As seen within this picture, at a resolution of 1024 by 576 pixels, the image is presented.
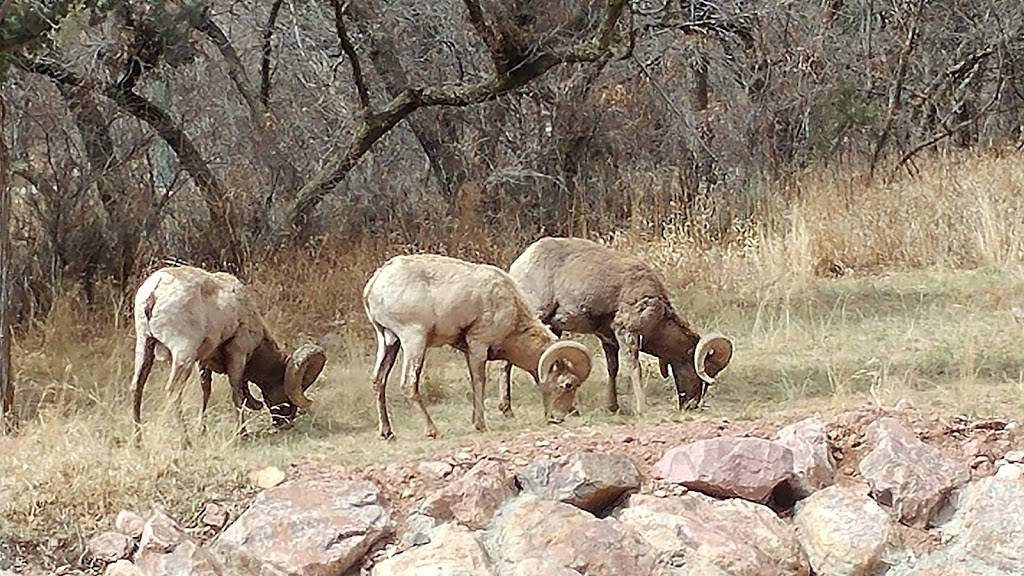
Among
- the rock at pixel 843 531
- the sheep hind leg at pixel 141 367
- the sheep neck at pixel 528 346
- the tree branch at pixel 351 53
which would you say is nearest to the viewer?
the rock at pixel 843 531

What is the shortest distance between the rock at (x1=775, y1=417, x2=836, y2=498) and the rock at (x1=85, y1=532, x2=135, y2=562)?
3.46m

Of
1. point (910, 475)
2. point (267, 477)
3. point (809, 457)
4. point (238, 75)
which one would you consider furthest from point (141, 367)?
point (238, 75)

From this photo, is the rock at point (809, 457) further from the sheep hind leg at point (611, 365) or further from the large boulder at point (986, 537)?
the sheep hind leg at point (611, 365)

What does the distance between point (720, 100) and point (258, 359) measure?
32.3 ft

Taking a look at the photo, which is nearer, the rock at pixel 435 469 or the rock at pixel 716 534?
the rock at pixel 716 534

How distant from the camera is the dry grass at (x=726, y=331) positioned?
22.7ft

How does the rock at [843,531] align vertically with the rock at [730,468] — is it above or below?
below

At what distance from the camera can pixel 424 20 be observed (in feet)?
50.7

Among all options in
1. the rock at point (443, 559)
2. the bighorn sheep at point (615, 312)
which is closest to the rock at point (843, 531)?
the bighorn sheep at point (615, 312)

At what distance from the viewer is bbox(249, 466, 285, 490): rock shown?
6.83 meters

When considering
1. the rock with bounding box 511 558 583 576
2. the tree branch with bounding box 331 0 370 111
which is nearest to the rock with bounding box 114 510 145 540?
the rock with bounding box 511 558 583 576

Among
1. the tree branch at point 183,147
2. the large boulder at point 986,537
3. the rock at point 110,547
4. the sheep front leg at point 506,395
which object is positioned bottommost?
the large boulder at point 986,537

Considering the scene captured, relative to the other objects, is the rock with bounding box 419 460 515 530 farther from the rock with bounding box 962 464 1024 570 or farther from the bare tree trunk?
the bare tree trunk

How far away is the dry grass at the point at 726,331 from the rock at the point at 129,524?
88 mm
